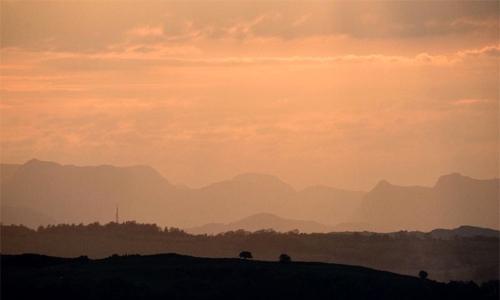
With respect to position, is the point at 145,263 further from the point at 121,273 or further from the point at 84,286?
the point at 84,286

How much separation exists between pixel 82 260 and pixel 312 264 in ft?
112

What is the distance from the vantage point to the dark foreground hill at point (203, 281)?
15225 centimetres

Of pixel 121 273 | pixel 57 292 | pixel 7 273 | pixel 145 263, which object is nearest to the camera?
pixel 57 292

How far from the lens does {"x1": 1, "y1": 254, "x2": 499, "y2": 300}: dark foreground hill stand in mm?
152250

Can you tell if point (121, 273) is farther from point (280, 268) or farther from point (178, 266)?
point (280, 268)

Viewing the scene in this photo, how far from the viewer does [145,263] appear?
589 ft

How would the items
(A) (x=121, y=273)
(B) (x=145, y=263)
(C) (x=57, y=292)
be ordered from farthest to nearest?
(B) (x=145, y=263) < (A) (x=121, y=273) < (C) (x=57, y=292)

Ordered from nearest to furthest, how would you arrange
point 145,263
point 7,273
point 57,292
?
1. point 57,292
2. point 7,273
3. point 145,263

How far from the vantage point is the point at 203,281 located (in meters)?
165

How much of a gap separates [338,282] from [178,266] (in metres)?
23.4

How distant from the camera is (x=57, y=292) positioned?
A: 147375 millimetres

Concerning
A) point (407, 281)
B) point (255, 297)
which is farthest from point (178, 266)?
point (407, 281)

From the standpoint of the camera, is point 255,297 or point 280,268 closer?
point 255,297

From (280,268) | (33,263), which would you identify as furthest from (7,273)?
(280,268)
